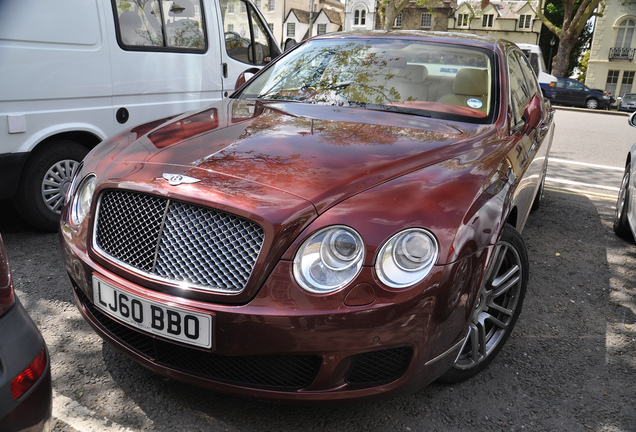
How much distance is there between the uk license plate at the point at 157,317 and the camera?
76.6 inches

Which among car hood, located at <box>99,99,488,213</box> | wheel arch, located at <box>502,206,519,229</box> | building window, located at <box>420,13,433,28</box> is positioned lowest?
wheel arch, located at <box>502,206,519,229</box>

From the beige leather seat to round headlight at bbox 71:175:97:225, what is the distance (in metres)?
1.92

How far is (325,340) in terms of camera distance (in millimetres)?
1880

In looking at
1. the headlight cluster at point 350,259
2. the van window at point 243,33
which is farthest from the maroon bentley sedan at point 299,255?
the van window at point 243,33

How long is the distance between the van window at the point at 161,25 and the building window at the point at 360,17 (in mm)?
59233

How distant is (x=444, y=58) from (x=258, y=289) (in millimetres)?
2226

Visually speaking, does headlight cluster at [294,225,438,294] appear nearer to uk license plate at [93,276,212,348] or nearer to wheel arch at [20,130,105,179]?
uk license plate at [93,276,212,348]

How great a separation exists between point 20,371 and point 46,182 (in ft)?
10.1

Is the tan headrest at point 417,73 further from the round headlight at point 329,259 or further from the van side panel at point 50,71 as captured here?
the van side panel at point 50,71

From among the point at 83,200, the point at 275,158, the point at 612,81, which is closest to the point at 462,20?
the point at 612,81

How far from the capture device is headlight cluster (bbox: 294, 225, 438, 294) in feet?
6.27

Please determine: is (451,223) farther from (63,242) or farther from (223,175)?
(63,242)

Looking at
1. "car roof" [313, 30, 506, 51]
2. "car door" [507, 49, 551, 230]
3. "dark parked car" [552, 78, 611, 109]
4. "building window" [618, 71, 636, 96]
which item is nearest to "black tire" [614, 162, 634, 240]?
"car door" [507, 49, 551, 230]

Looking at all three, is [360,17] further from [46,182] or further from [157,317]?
[157,317]
